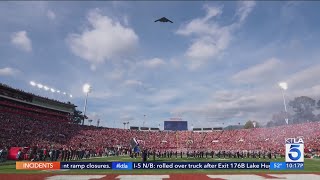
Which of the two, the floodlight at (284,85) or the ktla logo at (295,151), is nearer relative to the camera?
the ktla logo at (295,151)

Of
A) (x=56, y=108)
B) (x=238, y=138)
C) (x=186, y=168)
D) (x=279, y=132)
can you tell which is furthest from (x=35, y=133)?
(x=279, y=132)

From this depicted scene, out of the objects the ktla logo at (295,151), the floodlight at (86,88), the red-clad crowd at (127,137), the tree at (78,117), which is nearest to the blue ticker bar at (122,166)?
the ktla logo at (295,151)

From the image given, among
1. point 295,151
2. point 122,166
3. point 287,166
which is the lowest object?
point 122,166

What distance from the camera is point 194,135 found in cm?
9612

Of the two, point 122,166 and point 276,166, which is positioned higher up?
point 276,166

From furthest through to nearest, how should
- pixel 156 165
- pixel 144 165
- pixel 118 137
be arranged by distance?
pixel 118 137
pixel 156 165
pixel 144 165

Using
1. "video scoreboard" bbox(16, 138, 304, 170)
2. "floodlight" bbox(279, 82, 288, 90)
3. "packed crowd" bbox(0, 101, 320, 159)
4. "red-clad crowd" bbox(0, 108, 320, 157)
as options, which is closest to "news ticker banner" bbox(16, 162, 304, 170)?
"video scoreboard" bbox(16, 138, 304, 170)

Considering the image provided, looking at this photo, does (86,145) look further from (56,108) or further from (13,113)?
→ (56,108)

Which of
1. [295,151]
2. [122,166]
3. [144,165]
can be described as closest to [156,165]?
[144,165]

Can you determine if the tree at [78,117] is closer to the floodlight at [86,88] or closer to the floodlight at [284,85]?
the floodlight at [86,88]

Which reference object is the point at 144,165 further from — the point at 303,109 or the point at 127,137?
the point at 303,109

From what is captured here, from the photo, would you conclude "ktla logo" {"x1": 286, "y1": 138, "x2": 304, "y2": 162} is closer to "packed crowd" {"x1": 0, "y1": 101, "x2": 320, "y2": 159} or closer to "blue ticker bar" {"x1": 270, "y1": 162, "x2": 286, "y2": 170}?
"blue ticker bar" {"x1": 270, "y1": 162, "x2": 286, "y2": 170}

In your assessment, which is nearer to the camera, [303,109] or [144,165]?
[144,165]

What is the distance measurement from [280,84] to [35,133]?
5686 cm
